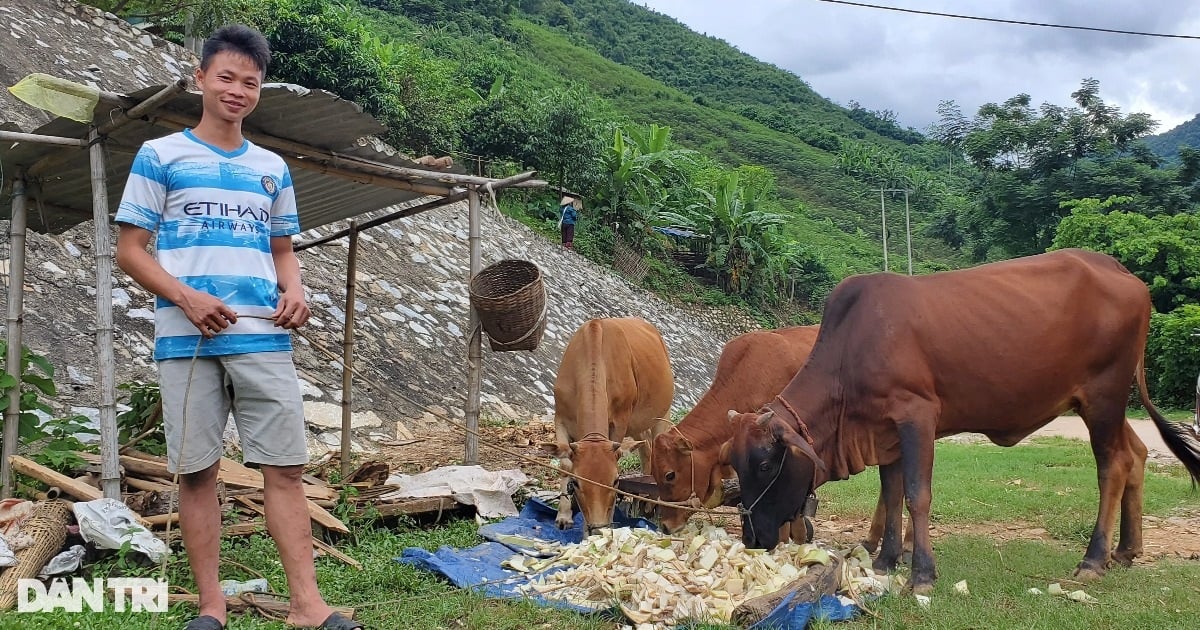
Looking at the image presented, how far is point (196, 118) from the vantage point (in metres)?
5.48

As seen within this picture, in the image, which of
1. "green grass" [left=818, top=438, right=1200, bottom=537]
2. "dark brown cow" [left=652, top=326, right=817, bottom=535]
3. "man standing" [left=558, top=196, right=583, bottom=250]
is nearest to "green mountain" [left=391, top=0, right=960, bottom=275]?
"man standing" [left=558, top=196, right=583, bottom=250]

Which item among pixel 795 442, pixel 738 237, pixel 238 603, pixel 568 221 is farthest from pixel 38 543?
pixel 738 237

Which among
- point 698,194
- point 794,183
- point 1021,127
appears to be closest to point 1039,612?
point 698,194

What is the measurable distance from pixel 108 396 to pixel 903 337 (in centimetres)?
459

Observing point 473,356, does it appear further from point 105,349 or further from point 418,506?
point 105,349

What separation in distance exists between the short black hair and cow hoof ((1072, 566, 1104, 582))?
5.46 metres

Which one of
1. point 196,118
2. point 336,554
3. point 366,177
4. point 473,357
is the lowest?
point 336,554

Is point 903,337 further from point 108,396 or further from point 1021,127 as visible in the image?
point 1021,127

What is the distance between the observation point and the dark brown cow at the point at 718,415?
666cm

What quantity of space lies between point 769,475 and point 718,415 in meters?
1.21

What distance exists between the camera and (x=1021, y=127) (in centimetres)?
2977

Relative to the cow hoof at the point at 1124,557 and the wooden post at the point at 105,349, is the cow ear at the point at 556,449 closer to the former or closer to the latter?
the wooden post at the point at 105,349

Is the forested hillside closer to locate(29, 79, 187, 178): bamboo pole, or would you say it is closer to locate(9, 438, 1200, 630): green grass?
locate(29, 79, 187, 178): bamboo pole

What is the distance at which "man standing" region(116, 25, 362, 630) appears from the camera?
3.70m
